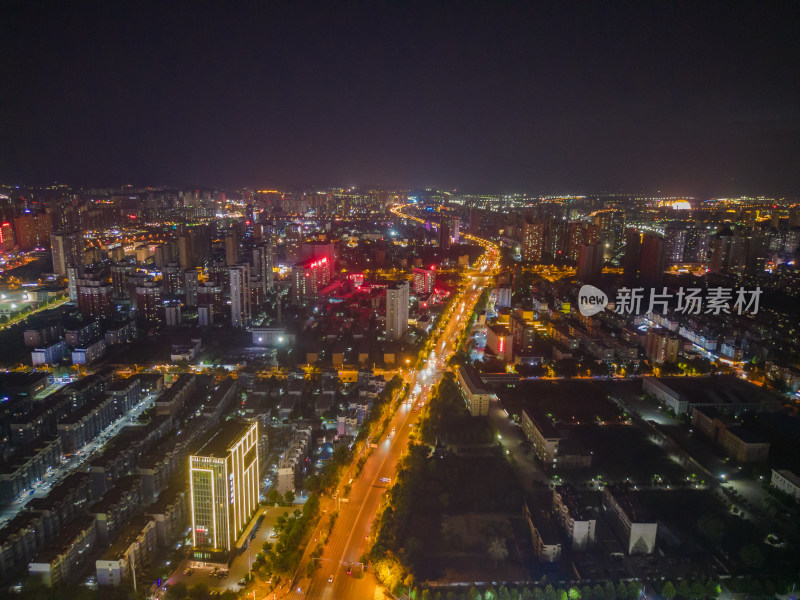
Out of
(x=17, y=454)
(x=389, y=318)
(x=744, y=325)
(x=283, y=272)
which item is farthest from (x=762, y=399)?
(x=283, y=272)

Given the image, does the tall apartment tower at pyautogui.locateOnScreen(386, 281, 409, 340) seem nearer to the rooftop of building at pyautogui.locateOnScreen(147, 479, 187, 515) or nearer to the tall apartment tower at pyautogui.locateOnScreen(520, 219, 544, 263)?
the rooftop of building at pyautogui.locateOnScreen(147, 479, 187, 515)

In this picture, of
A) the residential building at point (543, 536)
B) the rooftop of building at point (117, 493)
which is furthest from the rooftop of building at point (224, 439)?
the residential building at point (543, 536)

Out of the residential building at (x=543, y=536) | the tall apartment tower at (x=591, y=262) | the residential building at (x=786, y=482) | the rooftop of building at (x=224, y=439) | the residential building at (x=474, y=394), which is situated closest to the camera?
the residential building at (x=543, y=536)

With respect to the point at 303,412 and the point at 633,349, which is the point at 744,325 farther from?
the point at 303,412

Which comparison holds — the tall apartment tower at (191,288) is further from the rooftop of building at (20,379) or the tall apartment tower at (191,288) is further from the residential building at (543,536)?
the residential building at (543,536)

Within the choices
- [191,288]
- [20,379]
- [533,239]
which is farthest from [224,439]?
[533,239]
